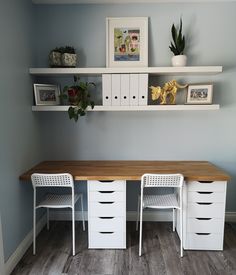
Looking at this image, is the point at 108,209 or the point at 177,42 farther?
the point at 177,42

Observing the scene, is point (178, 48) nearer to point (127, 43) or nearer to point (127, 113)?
point (127, 43)

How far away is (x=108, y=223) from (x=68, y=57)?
174 centimetres

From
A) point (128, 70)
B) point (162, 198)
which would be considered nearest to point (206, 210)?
point (162, 198)

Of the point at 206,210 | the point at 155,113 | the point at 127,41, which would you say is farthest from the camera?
the point at 155,113

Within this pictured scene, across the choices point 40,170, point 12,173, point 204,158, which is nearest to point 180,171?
point 204,158

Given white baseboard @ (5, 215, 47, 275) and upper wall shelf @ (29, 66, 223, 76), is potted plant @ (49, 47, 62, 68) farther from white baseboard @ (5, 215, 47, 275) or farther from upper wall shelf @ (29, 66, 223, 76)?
white baseboard @ (5, 215, 47, 275)

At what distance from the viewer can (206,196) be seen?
2.29 m

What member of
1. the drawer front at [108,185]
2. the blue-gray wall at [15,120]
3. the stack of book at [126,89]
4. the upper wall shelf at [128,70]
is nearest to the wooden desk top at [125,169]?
the drawer front at [108,185]

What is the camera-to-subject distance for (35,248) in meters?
2.37

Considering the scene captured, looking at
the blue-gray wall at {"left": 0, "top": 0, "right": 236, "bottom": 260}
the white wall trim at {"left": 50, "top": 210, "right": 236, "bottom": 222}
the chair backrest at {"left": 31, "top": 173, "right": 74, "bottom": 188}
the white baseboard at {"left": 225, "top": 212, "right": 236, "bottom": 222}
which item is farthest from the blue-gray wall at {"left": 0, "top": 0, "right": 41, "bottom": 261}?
the white baseboard at {"left": 225, "top": 212, "right": 236, "bottom": 222}

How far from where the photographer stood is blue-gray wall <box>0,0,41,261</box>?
1995 millimetres

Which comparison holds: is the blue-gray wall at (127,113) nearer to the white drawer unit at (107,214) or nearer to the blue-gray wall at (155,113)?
the blue-gray wall at (155,113)

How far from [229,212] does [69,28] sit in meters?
2.84

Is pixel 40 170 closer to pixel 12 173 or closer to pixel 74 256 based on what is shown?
pixel 12 173
